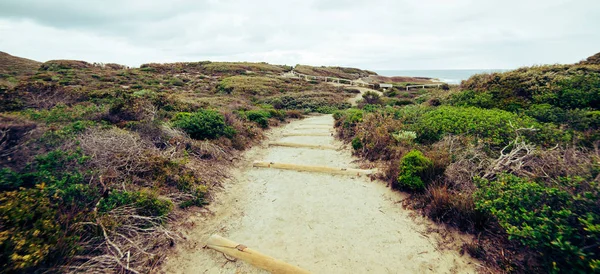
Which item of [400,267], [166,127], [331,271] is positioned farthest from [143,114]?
[400,267]

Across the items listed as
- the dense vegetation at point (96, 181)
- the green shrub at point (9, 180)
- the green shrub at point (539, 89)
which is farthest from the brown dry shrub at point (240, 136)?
the green shrub at point (539, 89)

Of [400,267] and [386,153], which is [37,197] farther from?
[386,153]

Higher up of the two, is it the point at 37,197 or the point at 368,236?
the point at 37,197

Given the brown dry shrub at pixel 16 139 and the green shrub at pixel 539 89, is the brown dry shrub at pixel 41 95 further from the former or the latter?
the green shrub at pixel 539 89

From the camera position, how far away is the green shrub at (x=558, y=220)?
253 cm

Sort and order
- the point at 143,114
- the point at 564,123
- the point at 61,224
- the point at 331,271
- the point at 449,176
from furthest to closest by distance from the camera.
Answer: the point at 143,114
the point at 564,123
the point at 449,176
the point at 331,271
the point at 61,224

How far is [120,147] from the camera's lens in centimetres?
532

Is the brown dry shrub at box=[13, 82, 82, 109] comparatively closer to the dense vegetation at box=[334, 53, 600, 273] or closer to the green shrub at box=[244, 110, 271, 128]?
→ the green shrub at box=[244, 110, 271, 128]

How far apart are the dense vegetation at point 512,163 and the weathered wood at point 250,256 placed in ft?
9.10

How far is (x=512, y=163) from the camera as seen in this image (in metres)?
4.99

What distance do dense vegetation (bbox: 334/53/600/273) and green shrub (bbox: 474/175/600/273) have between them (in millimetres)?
11

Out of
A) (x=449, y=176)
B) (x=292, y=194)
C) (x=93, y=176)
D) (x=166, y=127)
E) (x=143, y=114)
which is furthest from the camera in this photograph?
(x=143, y=114)

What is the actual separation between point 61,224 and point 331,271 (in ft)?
11.8

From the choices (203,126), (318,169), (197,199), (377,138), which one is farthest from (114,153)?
(377,138)
